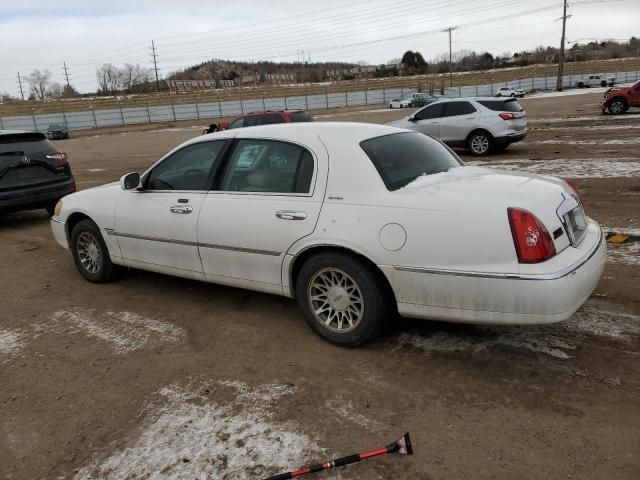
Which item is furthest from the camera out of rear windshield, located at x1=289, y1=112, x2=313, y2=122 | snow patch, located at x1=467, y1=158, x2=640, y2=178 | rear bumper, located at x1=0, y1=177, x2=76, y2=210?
rear windshield, located at x1=289, y1=112, x2=313, y2=122

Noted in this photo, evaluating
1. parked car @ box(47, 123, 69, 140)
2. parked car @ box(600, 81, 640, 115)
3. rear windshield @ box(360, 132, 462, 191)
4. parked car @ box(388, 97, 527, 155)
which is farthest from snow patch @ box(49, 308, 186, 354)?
parked car @ box(47, 123, 69, 140)

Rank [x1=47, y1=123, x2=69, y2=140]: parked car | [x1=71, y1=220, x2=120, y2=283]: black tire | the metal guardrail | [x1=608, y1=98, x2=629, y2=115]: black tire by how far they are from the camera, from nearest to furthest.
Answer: [x1=71, y1=220, x2=120, y2=283]: black tire < [x1=608, y1=98, x2=629, y2=115]: black tire < [x1=47, y1=123, x2=69, y2=140]: parked car < the metal guardrail

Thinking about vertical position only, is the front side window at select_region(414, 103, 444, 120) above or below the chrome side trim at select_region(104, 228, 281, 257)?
above

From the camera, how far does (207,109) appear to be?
54000 millimetres

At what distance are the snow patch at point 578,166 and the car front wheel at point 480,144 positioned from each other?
48.0 inches

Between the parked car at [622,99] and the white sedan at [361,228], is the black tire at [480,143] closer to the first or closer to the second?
the white sedan at [361,228]

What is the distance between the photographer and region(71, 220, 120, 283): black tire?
5348mm

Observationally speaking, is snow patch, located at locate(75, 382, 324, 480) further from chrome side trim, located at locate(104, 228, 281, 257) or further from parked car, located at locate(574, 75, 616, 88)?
parked car, located at locate(574, 75, 616, 88)

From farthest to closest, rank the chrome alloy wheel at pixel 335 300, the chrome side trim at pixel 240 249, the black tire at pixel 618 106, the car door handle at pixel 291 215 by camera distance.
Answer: the black tire at pixel 618 106
the chrome side trim at pixel 240 249
the car door handle at pixel 291 215
the chrome alloy wheel at pixel 335 300

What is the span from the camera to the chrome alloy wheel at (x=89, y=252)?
5.45m

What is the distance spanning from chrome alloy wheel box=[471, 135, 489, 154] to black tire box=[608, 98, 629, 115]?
1293 centimetres

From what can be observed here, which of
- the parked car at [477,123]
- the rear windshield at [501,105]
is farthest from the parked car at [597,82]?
the parked car at [477,123]

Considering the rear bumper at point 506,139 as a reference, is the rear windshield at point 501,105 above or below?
above

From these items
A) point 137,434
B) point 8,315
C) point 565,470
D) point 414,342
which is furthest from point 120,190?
point 565,470
